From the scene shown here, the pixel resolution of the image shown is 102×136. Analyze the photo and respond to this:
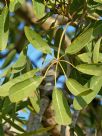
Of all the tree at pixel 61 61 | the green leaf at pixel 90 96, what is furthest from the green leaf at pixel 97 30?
the green leaf at pixel 90 96

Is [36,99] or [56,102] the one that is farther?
[36,99]

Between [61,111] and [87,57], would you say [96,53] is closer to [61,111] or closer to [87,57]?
[87,57]

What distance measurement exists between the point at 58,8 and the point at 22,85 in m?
0.26

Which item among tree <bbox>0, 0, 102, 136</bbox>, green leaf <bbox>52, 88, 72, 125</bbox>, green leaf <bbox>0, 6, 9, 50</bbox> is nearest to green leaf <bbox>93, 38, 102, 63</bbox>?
tree <bbox>0, 0, 102, 136</bbox>

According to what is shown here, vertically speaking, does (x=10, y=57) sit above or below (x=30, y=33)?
below

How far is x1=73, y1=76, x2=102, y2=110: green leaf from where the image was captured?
1.10m

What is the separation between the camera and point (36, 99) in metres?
1.24

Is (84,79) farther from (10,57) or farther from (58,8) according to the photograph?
(10,57)

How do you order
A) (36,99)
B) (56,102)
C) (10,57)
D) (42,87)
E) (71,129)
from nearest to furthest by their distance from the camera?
(56,102)
(36,99)
(71,129)
(42,87)
(10,57)

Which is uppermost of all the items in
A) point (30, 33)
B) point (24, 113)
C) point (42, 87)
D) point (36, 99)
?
point (30, 33)

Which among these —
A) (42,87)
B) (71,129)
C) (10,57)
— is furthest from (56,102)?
(10,57)

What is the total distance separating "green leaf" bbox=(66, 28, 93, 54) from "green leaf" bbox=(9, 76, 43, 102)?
0.38 feet

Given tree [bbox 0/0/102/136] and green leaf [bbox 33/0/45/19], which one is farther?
green leaf [bbox 33/0/45/19]

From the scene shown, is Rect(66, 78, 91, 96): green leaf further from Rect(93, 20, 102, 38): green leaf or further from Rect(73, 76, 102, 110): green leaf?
Rect(93, 20, 102, 38): green leaf
